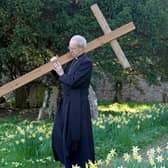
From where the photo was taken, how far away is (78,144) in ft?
17.9

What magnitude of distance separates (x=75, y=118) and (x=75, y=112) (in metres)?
0.06

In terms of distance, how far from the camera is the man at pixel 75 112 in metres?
5.23

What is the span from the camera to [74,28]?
39.9 ft

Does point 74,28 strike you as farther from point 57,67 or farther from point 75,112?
point 57,67

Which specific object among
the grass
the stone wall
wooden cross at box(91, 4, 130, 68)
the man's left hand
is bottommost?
the grass

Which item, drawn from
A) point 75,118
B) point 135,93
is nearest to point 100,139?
point 75,118

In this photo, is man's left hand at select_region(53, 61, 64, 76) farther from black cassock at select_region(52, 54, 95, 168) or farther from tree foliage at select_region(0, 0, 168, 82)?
tree foliage at select_region(0, 0, 168, 82)

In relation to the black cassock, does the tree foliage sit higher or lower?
higher

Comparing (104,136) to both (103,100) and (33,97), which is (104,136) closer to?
(33,97)

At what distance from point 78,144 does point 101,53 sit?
269 inches

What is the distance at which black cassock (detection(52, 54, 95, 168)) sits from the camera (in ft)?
17.3

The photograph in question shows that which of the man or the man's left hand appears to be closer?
the man's left hand

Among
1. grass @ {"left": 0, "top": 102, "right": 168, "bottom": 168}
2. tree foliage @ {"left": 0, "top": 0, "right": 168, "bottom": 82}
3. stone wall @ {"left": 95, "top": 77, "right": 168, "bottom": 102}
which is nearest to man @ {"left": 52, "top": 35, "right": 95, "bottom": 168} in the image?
grass @ {"left": 0, "top": 102, "right": 168, "bottom": 168}

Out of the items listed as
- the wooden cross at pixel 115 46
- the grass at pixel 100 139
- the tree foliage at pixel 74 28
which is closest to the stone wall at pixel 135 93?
the tree foliage at pixel 74 28
